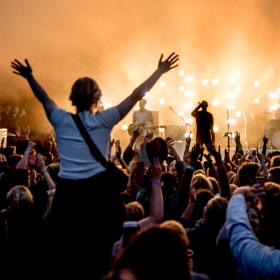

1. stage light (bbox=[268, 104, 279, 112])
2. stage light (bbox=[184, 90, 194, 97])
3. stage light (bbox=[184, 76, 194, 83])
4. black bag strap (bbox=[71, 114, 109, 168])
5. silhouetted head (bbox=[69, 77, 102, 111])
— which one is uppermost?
stage light (bbox=[184, 76, 194, 83])

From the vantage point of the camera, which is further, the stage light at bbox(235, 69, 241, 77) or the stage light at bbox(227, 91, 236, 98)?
the stage light at bbox(235, 69, 241, 77)

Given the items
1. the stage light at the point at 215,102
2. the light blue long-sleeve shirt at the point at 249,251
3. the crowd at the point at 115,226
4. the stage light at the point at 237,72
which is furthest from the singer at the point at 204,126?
the stage light at the point at 237,72

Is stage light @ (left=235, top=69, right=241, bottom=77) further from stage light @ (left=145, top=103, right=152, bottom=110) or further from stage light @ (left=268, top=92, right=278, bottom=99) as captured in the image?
stage light @ (left=145, top=103, right=152, bottom=110)

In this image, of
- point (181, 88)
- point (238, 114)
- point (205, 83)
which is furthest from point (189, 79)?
point (238, 114)

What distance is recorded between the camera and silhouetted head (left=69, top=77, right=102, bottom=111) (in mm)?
2424

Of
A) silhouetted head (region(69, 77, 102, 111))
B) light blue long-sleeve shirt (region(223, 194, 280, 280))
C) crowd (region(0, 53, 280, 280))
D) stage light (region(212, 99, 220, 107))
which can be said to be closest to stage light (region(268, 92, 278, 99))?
stage light (region(212, 99, 220, 107))

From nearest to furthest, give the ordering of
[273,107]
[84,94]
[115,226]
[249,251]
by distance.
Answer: [249,251] < [115,226] < [84,94] < [273,107]

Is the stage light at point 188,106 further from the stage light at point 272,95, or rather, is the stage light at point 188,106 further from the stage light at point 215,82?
the stage light at point 272,95

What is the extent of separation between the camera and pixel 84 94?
242 centimetres

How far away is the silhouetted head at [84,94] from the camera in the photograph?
2.42 m

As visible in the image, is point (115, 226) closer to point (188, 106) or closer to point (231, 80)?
point (188, 106)

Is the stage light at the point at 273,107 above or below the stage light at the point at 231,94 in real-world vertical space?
below

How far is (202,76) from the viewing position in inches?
798

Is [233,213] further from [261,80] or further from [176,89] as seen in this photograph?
[261,80]
